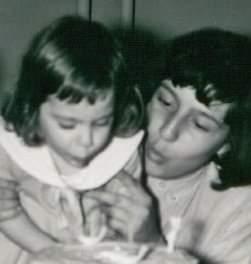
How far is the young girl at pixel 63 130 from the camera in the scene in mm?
775

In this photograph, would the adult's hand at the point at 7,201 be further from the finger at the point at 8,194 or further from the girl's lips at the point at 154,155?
the girl's lips at the point at 154,155

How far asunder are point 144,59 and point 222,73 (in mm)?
125

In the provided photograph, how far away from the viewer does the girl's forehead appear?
853mm

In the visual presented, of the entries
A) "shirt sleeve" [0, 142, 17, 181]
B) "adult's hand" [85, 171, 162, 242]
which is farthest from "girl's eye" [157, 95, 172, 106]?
"shirt sleeve" [0, 142, 17, 181]

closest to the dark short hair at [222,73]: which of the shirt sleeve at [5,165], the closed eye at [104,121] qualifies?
the closed eye at [104,121]

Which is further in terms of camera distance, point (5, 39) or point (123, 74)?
point (5, 39)

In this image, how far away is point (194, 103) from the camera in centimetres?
85

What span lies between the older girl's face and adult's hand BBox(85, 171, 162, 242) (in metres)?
0.04

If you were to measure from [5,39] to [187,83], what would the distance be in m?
0.26

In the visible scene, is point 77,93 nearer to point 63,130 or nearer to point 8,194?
point 63,130

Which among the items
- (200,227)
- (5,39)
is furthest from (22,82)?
(200,227)

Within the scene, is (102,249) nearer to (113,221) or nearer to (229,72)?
(113,221)

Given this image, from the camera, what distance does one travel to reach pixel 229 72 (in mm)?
851

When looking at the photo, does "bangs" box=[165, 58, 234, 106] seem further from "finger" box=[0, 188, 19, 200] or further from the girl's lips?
"finger" box=[0, 188, 19, 200]
